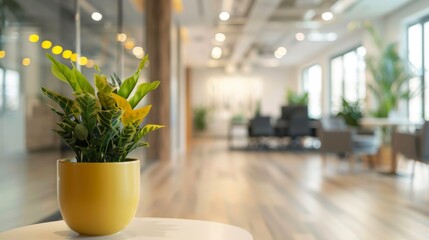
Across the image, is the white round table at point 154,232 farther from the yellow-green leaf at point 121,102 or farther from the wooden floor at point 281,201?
the wooden floor at point 281,201

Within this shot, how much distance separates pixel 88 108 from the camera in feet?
4.42

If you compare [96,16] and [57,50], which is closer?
[57,50]

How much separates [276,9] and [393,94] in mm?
2935

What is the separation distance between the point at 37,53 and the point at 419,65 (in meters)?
7.21

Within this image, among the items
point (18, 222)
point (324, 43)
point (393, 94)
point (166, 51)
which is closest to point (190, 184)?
point (18, 222)

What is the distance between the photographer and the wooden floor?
3.77 meters

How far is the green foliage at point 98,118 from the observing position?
53.2 inches

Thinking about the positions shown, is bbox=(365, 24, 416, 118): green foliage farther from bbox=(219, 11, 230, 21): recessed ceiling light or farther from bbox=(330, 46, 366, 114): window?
bbox=(219, 11, 230, 21): recessed ceiling light

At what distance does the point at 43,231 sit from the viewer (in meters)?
1.42

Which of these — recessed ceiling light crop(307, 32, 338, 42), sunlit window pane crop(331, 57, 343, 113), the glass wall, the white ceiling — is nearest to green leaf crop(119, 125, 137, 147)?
the glass wall

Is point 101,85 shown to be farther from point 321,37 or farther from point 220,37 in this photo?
point 321,37

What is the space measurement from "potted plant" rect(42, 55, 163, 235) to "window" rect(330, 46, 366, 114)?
35.7 ft

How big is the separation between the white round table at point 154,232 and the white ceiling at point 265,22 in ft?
25.6

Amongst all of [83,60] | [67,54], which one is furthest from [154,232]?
[83,60]
